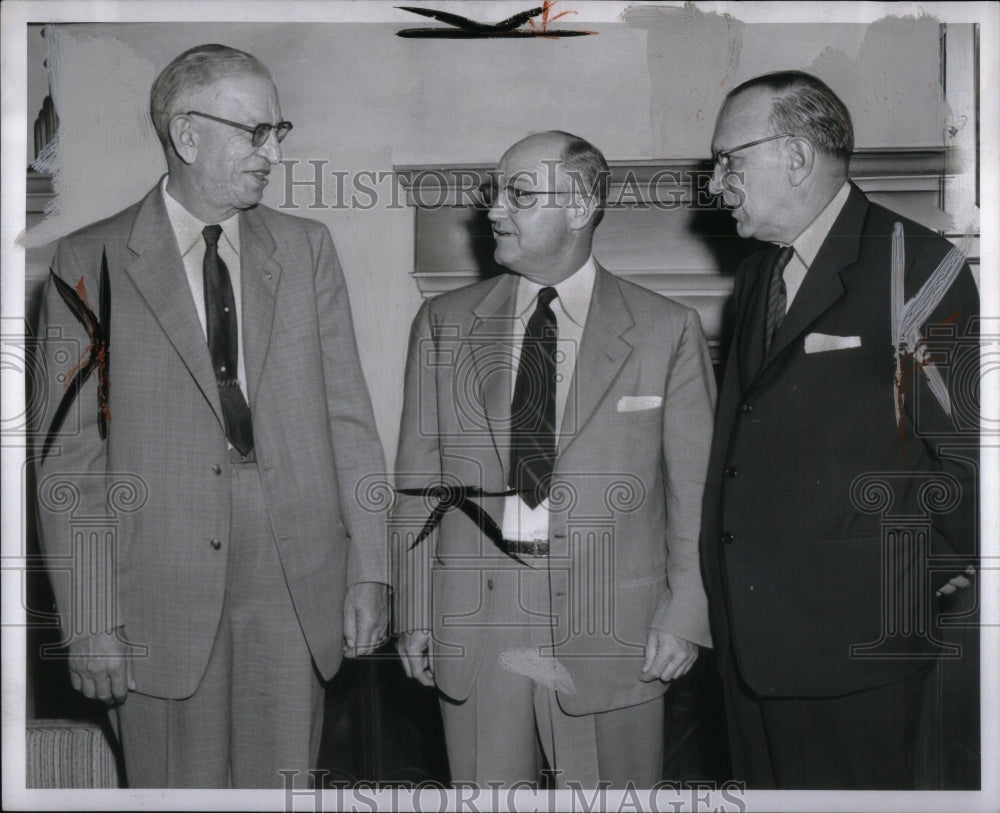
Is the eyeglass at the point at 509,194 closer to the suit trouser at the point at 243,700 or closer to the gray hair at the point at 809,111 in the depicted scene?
the gray hair at the point at 809,111

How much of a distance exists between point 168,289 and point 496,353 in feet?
2.75

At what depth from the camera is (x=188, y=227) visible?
2.83m

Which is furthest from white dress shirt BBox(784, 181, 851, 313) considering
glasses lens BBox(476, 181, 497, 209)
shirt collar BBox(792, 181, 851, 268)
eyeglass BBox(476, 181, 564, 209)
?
glasses lens BBox(476, 181, 497, 209)

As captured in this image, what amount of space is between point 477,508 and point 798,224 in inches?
42.7

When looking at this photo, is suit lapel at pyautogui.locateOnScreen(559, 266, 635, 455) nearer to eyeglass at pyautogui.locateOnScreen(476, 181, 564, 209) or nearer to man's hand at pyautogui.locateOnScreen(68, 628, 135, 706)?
eyeglass at pyautogui.locateOnScreen(476, 181, 564, 209)

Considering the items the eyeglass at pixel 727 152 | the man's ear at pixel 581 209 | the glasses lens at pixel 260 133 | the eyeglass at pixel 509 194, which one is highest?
the glasses lens at pixel 260 133

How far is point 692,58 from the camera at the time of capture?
2.91m

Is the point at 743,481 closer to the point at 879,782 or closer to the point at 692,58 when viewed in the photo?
the point at 879,782

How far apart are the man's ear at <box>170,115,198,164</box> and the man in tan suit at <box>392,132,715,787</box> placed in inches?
32.6

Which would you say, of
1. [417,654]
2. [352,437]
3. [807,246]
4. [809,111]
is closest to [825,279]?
[807,246]

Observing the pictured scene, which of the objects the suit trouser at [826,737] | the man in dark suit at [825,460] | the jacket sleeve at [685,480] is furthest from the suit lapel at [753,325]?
the suit trouser at [826,737]

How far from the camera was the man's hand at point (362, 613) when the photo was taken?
283 centimetres

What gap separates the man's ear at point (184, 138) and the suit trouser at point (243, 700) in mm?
797

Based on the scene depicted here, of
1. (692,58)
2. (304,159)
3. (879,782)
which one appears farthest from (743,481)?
(304,159)
